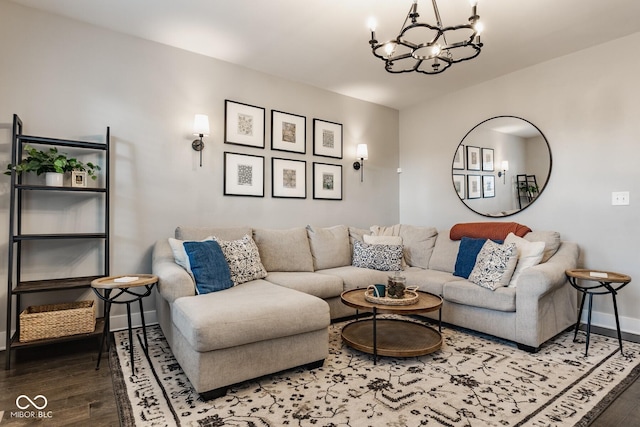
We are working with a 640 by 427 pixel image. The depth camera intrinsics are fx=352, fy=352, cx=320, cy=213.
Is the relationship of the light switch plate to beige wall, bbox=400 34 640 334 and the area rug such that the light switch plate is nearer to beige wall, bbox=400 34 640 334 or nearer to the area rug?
beige wall, bbox=400 34 640 334

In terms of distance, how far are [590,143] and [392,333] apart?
262 cm

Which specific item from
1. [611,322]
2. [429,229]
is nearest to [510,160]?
[429,229]

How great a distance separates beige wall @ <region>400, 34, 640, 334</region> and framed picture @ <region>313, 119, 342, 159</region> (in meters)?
1.72

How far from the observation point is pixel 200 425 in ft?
5.58

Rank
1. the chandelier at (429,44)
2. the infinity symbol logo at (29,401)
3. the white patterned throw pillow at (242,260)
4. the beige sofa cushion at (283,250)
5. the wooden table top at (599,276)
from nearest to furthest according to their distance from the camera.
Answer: the infinity symbol logo at (29,401) < the chandelier at (429,44) < the wooden table top at (599,276) < the white patterned throw pillow at (242,260) < the beige sofa cushion at (283,250)

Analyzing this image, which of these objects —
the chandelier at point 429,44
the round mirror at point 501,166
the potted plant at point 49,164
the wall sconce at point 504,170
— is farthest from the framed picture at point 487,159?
the potted plant at point 49,164

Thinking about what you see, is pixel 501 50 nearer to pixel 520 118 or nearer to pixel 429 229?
pixel 520 118

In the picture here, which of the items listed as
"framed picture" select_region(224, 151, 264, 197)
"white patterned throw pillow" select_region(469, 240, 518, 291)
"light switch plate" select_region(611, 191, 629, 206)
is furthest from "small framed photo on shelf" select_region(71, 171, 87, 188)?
"light switch plate" select_region(611, 191, 629, 206)

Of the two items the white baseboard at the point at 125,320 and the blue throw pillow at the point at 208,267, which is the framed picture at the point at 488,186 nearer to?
the blue throw pillow at the point at 208,267

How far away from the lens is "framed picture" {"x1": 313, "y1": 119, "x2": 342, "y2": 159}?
435 centimetres

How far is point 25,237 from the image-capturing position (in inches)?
97.4

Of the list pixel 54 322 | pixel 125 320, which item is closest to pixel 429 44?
pixel 54 322

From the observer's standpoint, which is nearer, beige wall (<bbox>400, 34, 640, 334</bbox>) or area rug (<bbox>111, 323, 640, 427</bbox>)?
area rug (<bbox>111, 323, 640, 427</bbox>)

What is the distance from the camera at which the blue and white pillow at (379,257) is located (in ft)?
12.2
